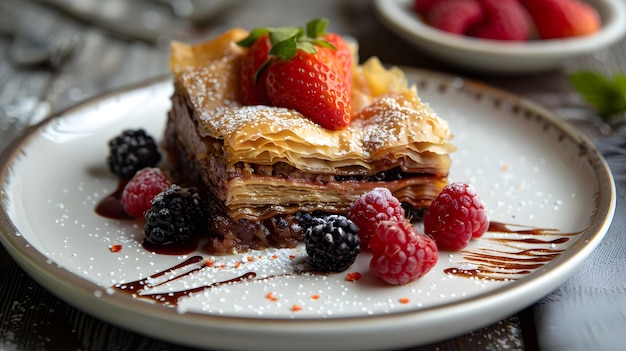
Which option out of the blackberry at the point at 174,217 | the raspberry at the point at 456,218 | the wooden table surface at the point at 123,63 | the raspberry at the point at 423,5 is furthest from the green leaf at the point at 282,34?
the raspberry at the point at 423,5

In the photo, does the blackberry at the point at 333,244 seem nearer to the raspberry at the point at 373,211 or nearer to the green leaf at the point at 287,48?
the raspberry at the point at 373,211

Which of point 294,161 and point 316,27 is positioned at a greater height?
point 316,27

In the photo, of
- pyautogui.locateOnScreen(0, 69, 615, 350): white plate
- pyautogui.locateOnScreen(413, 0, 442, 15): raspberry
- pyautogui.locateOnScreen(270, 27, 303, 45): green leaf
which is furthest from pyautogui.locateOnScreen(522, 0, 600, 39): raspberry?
pyautogui.locateOnScreen(270, 27, 303, 45): green leaf

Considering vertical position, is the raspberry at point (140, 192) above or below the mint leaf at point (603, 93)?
below

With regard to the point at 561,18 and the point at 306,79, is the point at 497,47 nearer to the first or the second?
the point at 561,18

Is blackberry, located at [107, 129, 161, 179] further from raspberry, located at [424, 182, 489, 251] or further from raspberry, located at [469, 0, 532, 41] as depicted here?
raspberry, located at [469, 0, 532, 41]

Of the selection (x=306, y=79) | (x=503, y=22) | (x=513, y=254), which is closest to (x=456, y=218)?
(x=513, y=254)
